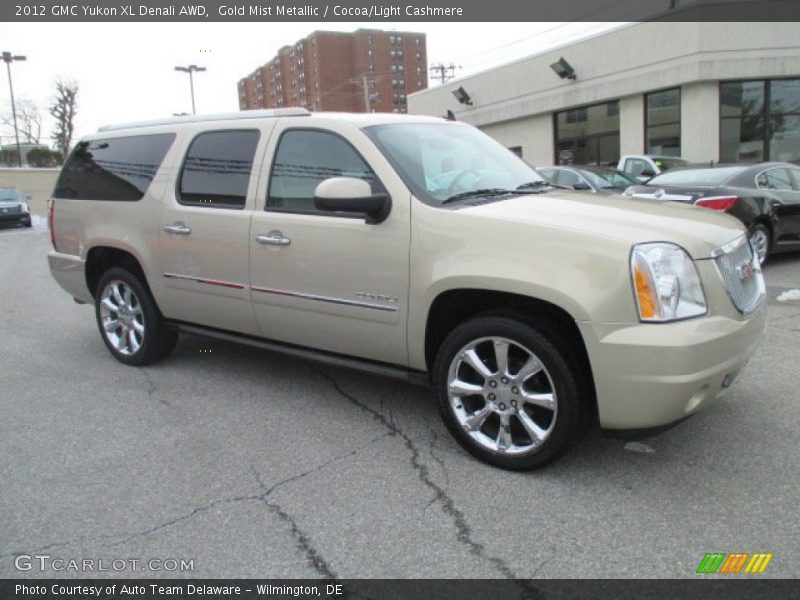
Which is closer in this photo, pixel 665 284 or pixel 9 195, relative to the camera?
pixel 665 284

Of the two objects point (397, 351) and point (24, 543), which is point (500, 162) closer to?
point (397, 351)

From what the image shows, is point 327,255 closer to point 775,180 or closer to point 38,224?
point 775,180

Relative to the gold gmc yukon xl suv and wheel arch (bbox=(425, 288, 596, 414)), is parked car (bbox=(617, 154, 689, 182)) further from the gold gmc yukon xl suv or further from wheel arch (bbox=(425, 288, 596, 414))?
wheel arch (bbox=(425, 288, 596, 414))

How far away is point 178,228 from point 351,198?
5.83ft

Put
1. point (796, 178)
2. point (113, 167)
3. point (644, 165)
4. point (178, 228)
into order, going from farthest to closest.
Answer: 1. point (644, 165)
2. point (796, 178)
3. point (113, 167)
4. point (178, 228)

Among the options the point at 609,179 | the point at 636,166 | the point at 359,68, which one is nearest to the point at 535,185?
the point at 609,179

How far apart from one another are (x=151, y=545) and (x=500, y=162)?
3.03 meters

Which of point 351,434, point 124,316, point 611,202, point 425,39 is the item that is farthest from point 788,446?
point 425,39

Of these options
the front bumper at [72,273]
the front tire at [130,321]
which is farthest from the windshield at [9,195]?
the front tire at [130,321]

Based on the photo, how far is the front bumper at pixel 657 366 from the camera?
9.55ft

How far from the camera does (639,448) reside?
11.9 feet

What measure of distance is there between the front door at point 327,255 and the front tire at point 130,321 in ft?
4.24

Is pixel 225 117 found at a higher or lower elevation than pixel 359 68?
lower

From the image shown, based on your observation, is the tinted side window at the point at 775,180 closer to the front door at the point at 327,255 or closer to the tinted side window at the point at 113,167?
the front door at the point at 327,255
